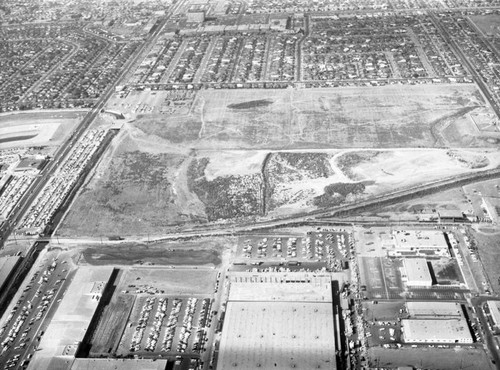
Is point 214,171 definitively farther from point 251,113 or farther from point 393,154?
point 393,154

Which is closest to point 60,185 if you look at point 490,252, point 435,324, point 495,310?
point 435,324

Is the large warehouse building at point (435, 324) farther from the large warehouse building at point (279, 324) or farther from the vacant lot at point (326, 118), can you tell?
the vacant lot at point (326, 118)

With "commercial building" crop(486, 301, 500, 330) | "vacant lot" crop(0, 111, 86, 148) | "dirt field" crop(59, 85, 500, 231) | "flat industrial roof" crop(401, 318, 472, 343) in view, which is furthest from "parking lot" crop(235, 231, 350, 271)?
"vacant lot" crop(0, 111, 86, 148)

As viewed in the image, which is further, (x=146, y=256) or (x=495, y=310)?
(x=146, y=256)

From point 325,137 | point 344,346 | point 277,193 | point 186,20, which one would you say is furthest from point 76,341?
point 186,20

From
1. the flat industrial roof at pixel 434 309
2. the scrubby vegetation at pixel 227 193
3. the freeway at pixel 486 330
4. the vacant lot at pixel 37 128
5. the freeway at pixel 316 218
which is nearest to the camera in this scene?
the freeway at pixel 486 330

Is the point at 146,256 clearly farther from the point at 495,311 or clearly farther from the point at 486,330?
the point at 495,311

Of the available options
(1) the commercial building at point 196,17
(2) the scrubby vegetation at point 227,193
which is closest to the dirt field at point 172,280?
(2) the scrubby vegetation at point 227,193
